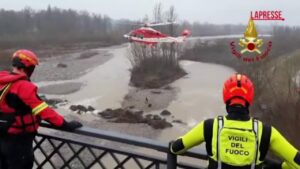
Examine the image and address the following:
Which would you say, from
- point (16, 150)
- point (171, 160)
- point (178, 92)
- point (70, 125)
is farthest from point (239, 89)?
point (178, 92)

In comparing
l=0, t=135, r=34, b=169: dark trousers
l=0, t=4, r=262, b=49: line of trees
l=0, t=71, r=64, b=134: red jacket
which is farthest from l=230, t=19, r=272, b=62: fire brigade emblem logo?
l=0, t=4, r=262, b=49: line of trees

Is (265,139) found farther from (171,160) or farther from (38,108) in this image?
(38,108)

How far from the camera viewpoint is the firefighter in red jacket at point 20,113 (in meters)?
3.51

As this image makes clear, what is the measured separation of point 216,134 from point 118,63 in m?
57.2

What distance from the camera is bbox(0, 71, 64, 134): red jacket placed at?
349 centimetres

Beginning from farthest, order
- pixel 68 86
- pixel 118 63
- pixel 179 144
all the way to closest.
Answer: pixel 118 63 < pixel 68 86 < pixel 179 144

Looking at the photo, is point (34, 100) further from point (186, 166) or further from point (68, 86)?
point (68, 86)

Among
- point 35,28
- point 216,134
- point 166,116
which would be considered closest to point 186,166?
point 216,134

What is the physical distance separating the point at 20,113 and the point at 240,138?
194 centimetres

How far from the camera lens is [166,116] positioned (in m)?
29.2

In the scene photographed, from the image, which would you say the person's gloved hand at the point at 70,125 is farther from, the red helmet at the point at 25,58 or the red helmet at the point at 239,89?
the red helmet at the point at 239,89

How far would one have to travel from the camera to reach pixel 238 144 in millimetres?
2693

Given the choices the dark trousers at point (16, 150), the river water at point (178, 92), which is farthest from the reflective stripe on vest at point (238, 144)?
the river water at point (178, 92)

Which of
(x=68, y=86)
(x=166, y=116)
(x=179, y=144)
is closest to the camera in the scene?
(x=179, y=144)
